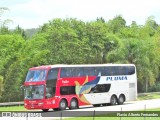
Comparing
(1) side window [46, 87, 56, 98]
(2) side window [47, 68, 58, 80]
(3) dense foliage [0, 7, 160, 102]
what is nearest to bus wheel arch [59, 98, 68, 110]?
(1) side window [46, 87, 56, 98]

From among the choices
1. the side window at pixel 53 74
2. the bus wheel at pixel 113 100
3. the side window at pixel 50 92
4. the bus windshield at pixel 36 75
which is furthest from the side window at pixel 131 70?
the bus windshield at pixel 36 75

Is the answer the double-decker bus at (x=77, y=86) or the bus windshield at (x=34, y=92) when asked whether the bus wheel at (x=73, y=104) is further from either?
the bus windshield at (x=34, y=92)

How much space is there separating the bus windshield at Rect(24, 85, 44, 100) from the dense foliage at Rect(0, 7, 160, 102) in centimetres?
1337

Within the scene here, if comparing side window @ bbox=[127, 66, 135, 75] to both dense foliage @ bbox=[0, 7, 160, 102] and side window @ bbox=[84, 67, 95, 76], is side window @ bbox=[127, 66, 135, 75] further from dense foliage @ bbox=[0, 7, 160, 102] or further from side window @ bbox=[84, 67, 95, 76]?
dense foliage @ bbox=[0, 7, 160, 102]

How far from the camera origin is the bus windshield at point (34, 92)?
112 ft

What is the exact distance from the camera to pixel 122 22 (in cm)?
9412

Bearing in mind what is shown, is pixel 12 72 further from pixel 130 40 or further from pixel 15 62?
pixel 130 40

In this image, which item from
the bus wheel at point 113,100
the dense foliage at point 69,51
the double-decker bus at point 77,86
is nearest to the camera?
the double-decker bus at point 77,86

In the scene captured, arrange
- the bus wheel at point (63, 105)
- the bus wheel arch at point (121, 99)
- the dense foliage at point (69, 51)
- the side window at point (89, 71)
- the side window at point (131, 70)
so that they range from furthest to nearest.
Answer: the dense foliage at point (69, 51)
the side window at point (131, 70)
the bus wheel arch at point (121, 99)
the side window at point (89, 71)
the bus wheel at point (63, 105)

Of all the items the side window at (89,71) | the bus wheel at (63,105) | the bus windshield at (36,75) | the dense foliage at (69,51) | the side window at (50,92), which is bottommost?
the bus wheel at (63,105)

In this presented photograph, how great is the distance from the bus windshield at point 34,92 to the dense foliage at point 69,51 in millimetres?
13373

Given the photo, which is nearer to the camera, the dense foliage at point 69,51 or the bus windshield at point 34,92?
the bus windshield at point 34,92

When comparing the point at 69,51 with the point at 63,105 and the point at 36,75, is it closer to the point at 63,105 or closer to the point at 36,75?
the point at 63,105

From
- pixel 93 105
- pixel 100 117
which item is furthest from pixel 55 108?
pixel 100 117
